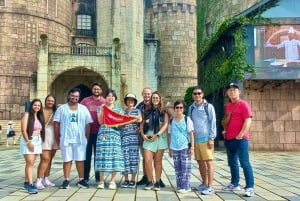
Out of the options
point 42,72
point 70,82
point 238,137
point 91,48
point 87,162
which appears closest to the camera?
point 238,137

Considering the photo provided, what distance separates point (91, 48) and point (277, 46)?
1382cm

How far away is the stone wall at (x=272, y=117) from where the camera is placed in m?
14.8

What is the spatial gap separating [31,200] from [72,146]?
4.49 feet

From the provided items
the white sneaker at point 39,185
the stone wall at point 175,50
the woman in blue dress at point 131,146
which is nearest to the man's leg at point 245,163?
the woman in blue dress at point 131,146

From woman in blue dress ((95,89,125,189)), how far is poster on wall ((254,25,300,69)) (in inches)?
364

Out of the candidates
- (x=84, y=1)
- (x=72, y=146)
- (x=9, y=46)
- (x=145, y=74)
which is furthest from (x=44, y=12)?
(x=72, y=146)

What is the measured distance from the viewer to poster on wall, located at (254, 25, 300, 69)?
555 inches

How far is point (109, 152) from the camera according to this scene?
21.2 ft

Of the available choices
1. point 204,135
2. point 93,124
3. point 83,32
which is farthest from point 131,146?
point 83,32

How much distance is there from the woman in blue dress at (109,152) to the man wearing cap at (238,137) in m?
1.93

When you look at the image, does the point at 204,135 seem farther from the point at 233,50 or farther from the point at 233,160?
the point at 233,50

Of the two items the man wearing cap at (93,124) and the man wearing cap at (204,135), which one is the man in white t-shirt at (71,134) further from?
the man wearing cap at (204,135)

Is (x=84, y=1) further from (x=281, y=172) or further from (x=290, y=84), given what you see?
(x=281, y=172)

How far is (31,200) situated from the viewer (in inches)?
214
